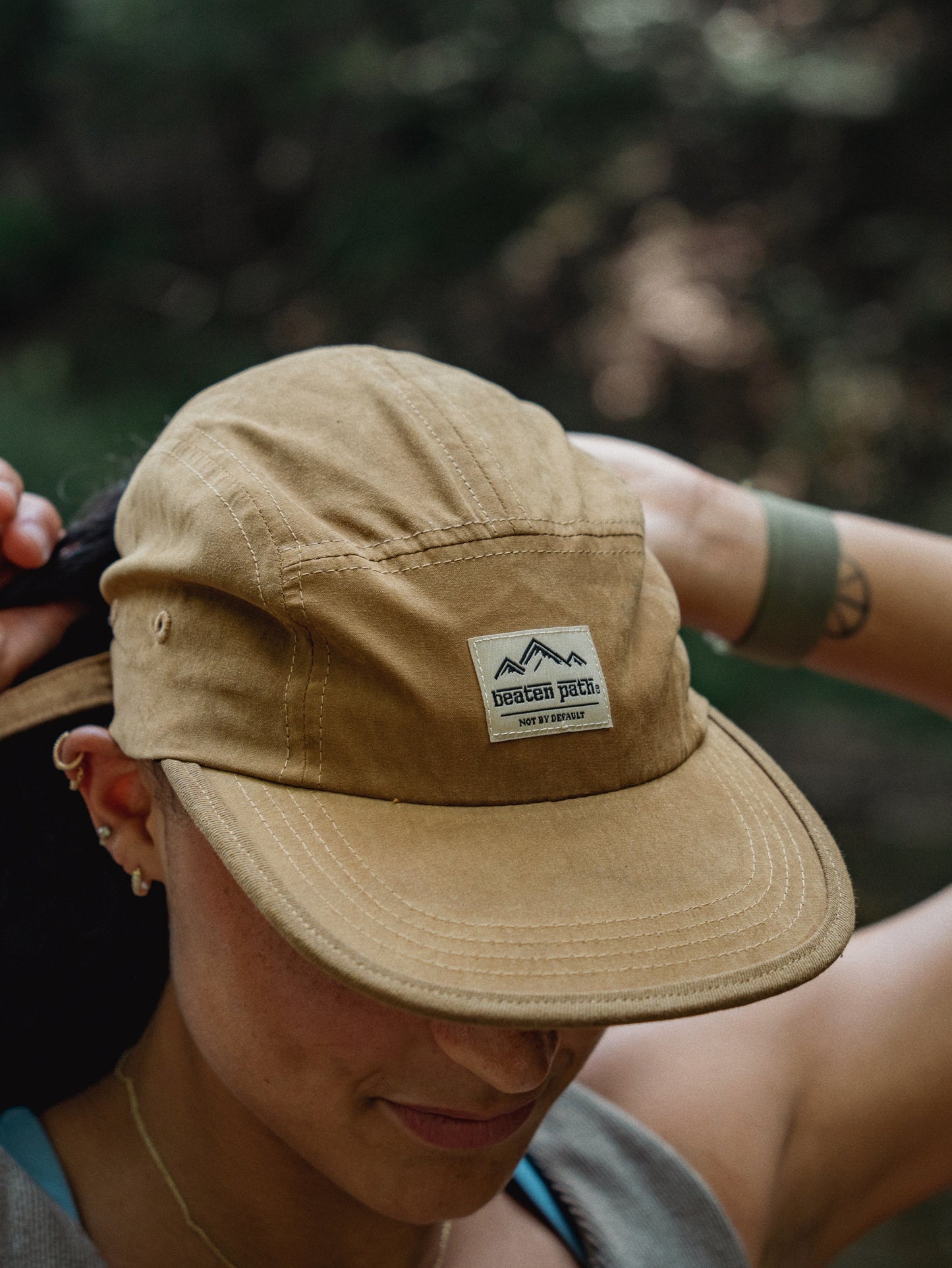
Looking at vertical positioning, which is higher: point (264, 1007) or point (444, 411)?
point (444, 411)

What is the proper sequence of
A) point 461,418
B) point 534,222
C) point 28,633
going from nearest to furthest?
point 461,418 < point 28,633 < point 534,222

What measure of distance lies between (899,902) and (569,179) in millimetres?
2567

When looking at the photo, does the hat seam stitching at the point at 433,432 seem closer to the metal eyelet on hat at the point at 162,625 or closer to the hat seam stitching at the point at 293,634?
the hat seam stitching at the point at 293,634

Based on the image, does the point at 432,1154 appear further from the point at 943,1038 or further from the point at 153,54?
the point at 153,54

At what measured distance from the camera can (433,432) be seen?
96 cm

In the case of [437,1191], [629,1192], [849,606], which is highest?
[849,606]

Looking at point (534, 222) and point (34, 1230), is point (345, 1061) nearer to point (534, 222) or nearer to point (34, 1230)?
point (34, 1230)

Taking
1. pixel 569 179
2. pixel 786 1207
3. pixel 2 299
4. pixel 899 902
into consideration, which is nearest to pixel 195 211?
pixel 2 299

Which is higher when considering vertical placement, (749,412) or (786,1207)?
(786,1207)

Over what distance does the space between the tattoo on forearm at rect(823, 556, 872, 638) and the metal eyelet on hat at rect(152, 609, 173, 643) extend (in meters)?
0.92

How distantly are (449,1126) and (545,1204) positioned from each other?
403 millimetres

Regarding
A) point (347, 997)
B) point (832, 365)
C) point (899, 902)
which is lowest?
point (899, 902)

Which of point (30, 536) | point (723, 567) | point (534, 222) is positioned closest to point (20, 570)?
point (30, 536)

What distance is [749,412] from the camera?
489cm
